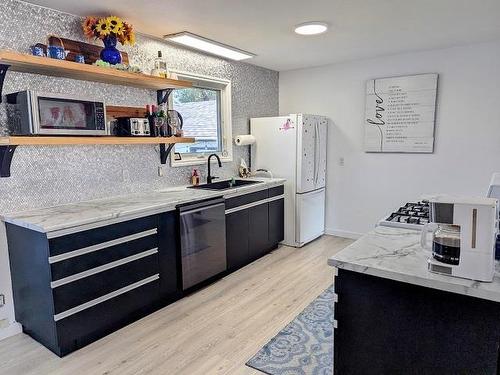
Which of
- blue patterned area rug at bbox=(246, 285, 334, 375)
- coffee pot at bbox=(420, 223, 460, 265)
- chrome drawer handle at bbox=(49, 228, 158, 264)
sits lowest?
blue patterned area rug at bbox=(246, 285, 334, 375)

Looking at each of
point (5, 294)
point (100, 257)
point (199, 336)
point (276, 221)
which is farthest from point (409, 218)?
point (5, 294)

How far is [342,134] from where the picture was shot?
15.5 ft

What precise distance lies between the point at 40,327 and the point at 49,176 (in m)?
1.08

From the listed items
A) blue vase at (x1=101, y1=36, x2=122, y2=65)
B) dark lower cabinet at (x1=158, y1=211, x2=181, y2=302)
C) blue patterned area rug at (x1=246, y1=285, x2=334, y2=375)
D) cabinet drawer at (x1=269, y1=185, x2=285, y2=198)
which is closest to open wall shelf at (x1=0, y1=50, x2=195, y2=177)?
blue vase at (x1=101, y1=36, x2=122, y2=65)

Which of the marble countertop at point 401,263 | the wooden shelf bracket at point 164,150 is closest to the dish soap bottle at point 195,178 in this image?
the wooden shelf bracket at point 164,150

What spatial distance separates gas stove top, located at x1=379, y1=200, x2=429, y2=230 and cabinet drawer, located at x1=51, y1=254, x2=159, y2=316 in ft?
5.80

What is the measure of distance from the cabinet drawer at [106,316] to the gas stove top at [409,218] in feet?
6.04

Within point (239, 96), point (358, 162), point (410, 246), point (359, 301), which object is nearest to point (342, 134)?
point (358, 162)

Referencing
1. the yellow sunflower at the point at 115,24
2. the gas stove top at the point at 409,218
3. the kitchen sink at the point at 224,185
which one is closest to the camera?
the gas stove top at the point at 409,218

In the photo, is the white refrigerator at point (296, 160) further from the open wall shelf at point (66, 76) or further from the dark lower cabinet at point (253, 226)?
the open wall shelf at point (66, 76)

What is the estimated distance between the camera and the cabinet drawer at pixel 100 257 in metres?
2.16

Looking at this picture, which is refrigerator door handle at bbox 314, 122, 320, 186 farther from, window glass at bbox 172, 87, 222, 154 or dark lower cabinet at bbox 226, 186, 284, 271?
window glass at bbox 172, 87, 222, 154

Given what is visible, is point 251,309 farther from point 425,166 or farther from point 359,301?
point 425,166

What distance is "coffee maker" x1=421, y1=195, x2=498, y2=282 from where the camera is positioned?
1.24 metres
